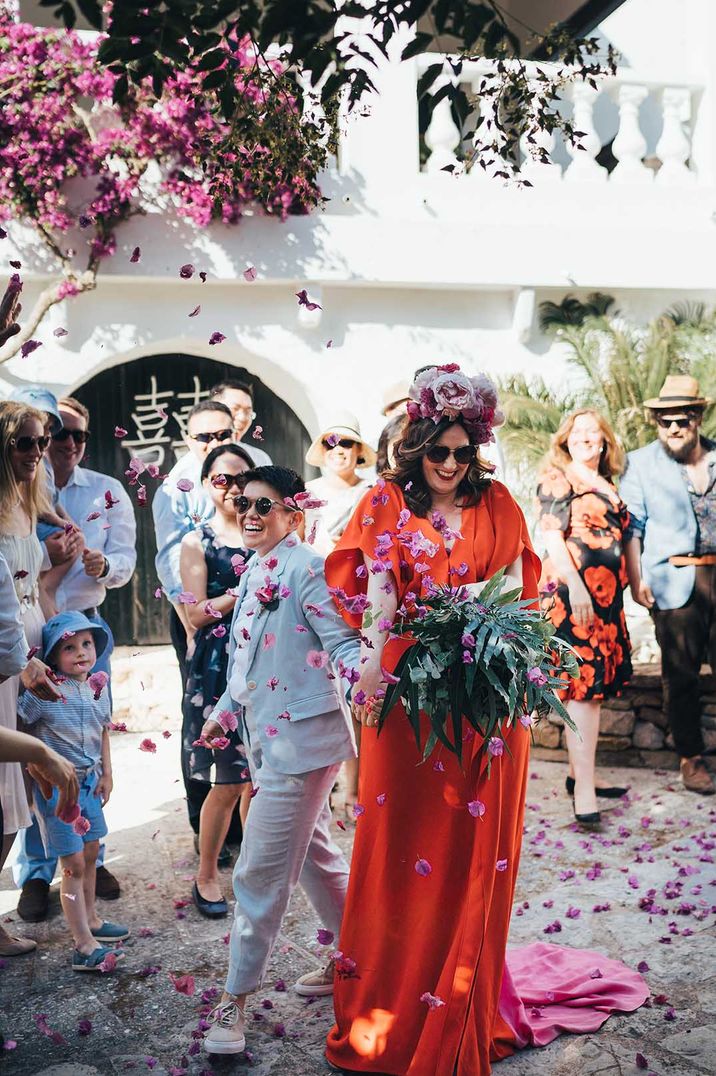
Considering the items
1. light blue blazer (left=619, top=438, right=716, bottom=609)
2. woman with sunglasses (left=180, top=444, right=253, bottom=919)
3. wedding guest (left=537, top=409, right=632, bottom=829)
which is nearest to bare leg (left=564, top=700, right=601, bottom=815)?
wedding guest (left=537, top=409, right=632, bottom=829)

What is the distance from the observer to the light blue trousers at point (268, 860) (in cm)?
400

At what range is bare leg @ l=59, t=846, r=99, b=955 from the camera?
4.80 meters

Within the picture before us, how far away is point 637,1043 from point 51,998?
7.11ft

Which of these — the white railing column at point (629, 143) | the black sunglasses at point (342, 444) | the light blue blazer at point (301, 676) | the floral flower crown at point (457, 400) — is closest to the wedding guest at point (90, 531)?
the black sunglasses at point (342, 444)

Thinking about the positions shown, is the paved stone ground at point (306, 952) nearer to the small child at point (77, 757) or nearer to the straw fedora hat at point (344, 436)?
the small child at point (77, 757)

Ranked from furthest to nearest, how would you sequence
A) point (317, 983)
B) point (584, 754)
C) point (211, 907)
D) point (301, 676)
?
point (584, 754)
point (211, 907)
point (317, 983)
point (301, 676)

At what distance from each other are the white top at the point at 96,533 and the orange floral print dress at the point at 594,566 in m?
2.41

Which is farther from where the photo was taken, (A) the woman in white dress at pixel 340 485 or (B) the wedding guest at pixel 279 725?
(A) the woman in white dress at pixel 340 485

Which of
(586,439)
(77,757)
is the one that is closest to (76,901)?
(77,757)

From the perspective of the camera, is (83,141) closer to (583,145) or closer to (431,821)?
(583,145)

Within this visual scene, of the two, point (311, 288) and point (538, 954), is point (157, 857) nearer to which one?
point (538, 954)

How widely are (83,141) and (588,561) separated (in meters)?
5.19

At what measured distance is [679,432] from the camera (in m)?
7.43

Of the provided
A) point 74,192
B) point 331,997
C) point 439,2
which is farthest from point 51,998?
point 74,192
